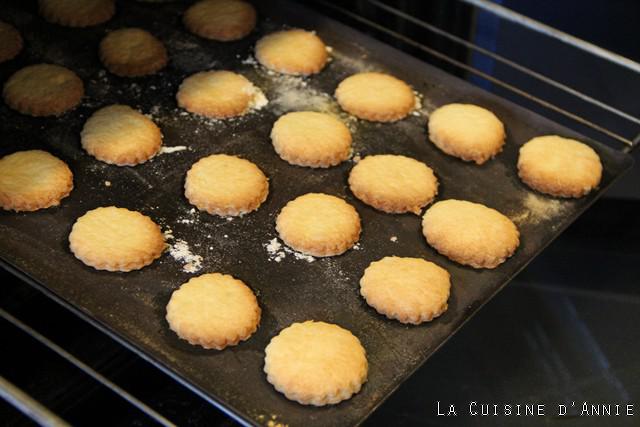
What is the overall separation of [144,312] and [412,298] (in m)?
0.55

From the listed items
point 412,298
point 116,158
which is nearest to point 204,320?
point 412,298

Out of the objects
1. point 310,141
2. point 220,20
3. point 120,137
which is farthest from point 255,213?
point 220,20

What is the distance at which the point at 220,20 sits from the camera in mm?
2340

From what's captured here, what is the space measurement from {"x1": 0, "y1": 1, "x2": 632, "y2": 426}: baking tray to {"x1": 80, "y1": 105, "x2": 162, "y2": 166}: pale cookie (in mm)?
25

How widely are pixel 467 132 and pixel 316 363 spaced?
0.83m

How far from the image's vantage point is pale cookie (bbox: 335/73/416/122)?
2.12 metres

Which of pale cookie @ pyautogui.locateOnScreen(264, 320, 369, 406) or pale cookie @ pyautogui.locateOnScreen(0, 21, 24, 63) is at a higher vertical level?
pale cookie @ pyautogui.locateOnScreen(0, 21, 24, 63)

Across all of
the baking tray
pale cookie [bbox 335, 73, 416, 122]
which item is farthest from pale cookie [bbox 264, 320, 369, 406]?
pale cookie [bbox 335, 73, 416, 122]

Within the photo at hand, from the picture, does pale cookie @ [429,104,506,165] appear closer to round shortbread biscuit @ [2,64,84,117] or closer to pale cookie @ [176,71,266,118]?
pale cookie @ [176,71,266,118]

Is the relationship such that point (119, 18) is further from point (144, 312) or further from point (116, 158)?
point (144, 312)

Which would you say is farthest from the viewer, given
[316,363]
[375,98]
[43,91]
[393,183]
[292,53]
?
[292,53]

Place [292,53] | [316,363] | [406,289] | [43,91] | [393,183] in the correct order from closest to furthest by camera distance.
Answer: [316,363], [406,289], [393,183], [43,91], [292,53]

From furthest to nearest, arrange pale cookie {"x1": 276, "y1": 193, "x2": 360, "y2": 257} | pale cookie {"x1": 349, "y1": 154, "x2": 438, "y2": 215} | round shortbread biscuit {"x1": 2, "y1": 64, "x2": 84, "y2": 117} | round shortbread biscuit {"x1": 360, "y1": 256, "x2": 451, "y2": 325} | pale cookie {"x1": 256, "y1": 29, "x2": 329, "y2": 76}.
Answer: pale cookie {"x1": 256, "y1": 29, "x2": 329, "y2": 76}
round shortbread biscuit {"x1": 2, "y1": 64, "x2": 84, "y2": 117}
pale cookie {"x1": 349, "y1": 154, "x2": 438, "y2": 215}
pale cookie {"x1": 276, "y1": 193, "x2": 360, "y2": 257}
round shortbread biscuit {"x1": 360, "y1": 256, "x2": 451, "y2": 325}

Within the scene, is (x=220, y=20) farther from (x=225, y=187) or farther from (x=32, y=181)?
(x=32, y=181)
